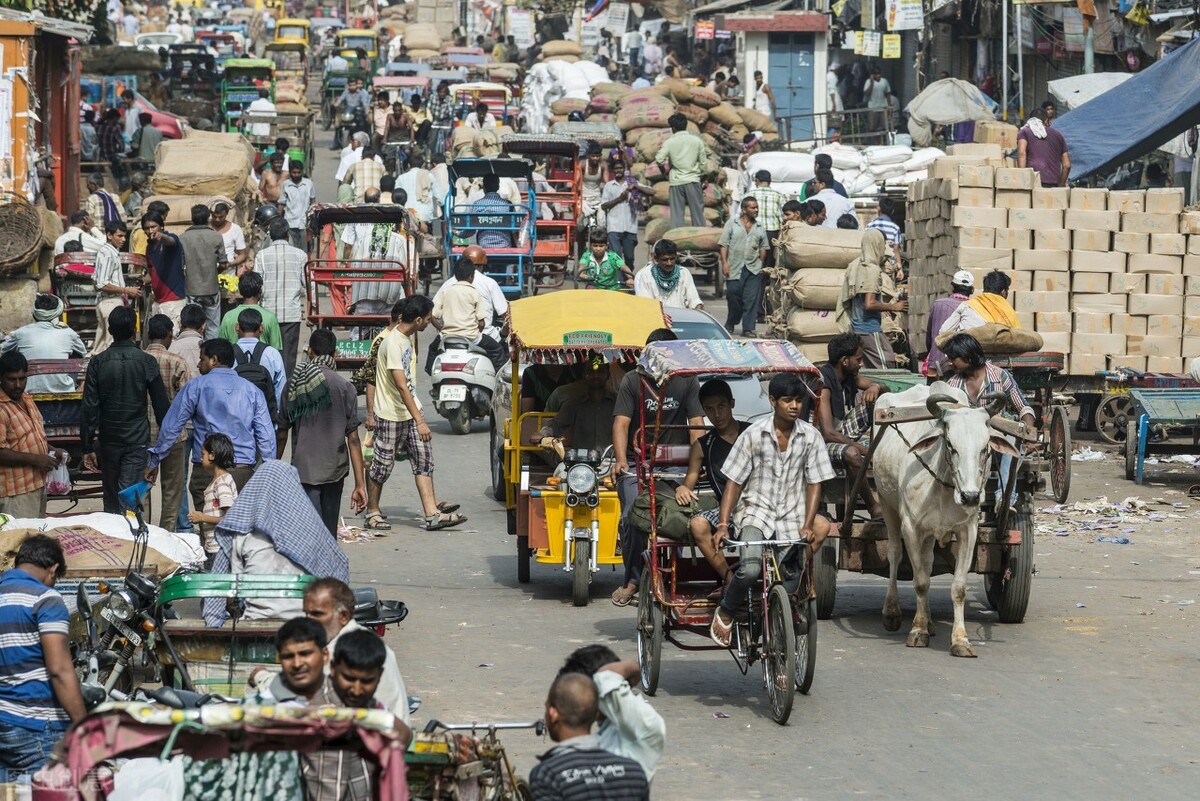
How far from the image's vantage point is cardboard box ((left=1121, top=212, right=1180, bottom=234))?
56.4 ft

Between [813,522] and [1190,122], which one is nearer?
[813,522]

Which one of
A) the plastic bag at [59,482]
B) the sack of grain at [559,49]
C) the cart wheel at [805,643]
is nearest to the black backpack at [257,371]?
the plastic bag at [59,482]

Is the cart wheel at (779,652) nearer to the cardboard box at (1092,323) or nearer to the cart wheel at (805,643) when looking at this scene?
the cart wheel at (805,643)

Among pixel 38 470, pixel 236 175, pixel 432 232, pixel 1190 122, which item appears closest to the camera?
pixel 38 470

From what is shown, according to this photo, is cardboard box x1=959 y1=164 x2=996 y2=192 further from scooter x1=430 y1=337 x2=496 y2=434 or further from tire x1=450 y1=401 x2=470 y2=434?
tire x1=450 y1=401 x2=470 y2=434

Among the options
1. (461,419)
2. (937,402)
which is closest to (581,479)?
(937,402)

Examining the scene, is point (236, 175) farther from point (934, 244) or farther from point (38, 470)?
point (38, 470)

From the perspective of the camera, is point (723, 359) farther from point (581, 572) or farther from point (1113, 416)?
point (1113, 416)

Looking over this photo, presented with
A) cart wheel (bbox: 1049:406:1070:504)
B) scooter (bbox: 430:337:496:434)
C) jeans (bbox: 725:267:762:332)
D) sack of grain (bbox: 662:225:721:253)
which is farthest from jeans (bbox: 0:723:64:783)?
sack of grain (bbox: 662:225:721:253)

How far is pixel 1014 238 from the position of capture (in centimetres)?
1716

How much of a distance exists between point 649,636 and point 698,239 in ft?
52.7

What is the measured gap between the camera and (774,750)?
8047 mm

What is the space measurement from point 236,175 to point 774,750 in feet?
57.4

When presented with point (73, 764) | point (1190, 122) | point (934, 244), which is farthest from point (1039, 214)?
point (73, 764)
